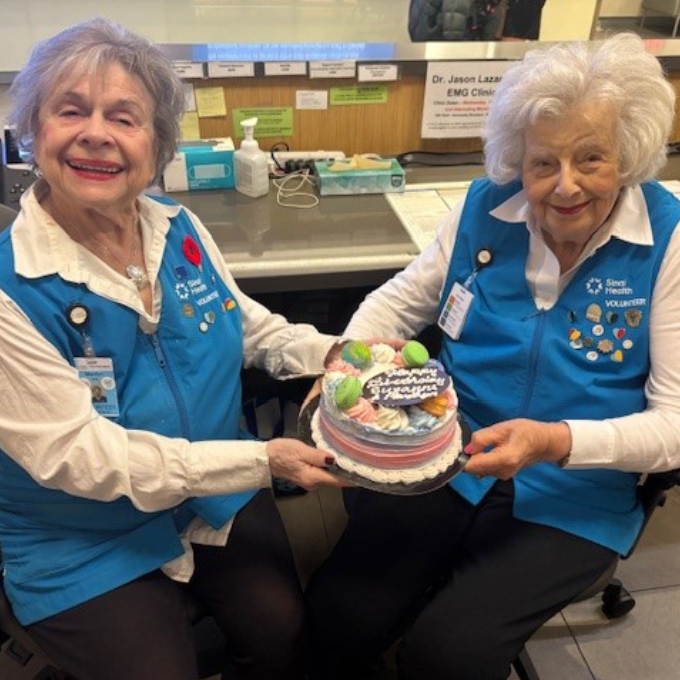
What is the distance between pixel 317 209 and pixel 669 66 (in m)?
1.24

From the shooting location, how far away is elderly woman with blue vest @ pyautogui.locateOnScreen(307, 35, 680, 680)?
1.19m

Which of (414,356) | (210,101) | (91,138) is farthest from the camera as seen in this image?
(210,101)

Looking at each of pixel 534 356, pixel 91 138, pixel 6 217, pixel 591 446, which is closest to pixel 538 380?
pixel 534 356

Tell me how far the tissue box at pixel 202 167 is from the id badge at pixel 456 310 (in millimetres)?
831

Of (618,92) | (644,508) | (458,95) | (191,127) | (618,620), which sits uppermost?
(618,92)

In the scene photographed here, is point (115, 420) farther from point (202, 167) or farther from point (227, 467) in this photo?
point (202, 167)

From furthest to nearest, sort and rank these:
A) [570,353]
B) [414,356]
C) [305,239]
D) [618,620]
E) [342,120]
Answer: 1. [342,120]
2. [618,620]
3. [305,239]
4. [570,353]
5. [414,356]

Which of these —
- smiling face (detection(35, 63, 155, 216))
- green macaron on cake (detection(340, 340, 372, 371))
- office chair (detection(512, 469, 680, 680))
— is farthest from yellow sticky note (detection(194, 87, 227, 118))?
office chair (detection(512, 469, 680, 680))

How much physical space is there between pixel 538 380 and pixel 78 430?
838 millimetres

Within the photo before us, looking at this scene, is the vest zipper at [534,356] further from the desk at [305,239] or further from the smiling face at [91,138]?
the smiling face at [91,138]

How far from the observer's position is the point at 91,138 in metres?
1.08

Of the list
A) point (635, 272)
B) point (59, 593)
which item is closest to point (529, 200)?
point (635, 272)

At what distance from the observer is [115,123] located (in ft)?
3.70

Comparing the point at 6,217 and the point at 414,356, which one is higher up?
the point at 6,217
